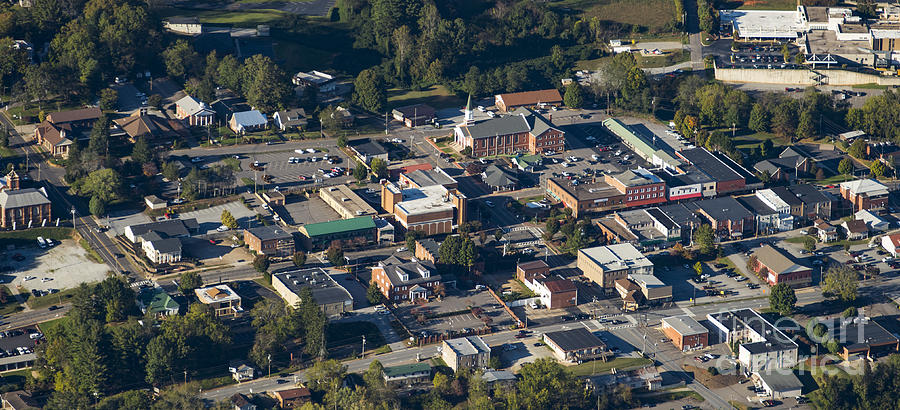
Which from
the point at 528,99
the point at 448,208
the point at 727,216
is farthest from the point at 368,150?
the point at 727,216

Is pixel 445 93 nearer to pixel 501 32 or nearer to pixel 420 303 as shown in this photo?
pixel 501 32

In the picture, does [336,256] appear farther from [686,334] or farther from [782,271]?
[782,271]

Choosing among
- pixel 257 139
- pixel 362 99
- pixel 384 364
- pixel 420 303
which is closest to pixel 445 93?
pixel 362 99

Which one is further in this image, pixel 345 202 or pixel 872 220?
pixel 345 202

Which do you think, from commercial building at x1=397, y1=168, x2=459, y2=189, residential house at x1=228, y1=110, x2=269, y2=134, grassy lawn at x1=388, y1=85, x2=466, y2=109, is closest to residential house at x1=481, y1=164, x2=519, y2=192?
commercial building at x1=397, y1=168, x2=459, y2=189

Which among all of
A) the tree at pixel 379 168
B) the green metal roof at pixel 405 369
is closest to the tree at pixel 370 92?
the tree at pixel 379 168

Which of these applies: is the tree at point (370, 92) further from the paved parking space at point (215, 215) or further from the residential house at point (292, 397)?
the residential house at point (292, 397)
